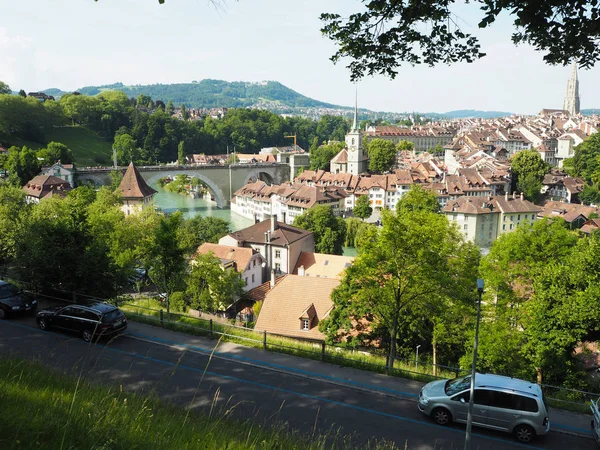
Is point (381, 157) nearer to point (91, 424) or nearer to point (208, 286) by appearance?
point (208, 286)

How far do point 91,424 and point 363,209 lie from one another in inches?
2249

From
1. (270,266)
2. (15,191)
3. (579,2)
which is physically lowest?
(270,266)

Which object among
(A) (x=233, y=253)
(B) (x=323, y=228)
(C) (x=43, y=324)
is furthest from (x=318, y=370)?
(B) (x=323, y=228)

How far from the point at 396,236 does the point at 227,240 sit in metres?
24.8

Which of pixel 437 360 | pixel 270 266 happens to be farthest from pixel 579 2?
pixel 270 266

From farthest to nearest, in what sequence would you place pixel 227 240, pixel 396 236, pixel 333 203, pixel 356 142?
pixel 356 142, pixel 333 203, pixel 227 240, pixel 396 236

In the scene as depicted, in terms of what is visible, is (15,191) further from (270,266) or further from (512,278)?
(512,278)

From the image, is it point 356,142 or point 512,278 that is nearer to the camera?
point 512,278

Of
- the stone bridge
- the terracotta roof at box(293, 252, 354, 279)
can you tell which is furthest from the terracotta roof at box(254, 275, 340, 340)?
the stone bridge

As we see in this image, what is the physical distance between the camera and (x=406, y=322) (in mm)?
16672

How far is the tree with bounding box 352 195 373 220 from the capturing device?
198ft

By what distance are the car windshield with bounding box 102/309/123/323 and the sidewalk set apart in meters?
0.68

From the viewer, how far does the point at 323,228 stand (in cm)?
4225

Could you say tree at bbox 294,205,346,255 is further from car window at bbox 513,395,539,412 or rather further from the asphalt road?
car window at bbox 513,395,539,412
